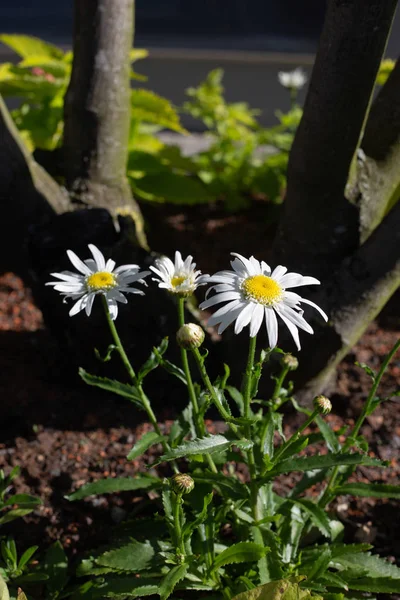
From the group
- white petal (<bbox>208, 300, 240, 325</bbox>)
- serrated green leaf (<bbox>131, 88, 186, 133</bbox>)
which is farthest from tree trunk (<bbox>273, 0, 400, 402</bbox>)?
serrated green leaf (<bbox>131, 88, 186, 133</bbox>)

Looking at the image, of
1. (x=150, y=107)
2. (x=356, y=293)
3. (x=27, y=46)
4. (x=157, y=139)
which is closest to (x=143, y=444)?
(x=356, y=293)

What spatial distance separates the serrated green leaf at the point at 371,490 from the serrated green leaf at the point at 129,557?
48 centimetres

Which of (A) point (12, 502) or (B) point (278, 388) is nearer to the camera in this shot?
(B) point (278, 388)

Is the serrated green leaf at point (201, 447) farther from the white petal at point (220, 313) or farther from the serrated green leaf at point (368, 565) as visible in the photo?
the serrated green leaf at point (368, 565)

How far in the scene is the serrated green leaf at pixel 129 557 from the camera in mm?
1443

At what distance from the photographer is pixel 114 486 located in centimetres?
158

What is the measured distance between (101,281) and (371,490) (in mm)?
816

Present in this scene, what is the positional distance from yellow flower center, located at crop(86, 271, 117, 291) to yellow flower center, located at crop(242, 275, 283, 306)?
0.33 meters

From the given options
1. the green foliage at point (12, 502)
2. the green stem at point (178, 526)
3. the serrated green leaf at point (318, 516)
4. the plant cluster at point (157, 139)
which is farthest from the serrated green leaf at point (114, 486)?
the plant cluster at point (157, 139)

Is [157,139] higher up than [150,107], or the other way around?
[150,107]

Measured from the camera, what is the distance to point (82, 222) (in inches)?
82.6

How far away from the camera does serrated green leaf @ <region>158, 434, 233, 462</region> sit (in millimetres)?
1207

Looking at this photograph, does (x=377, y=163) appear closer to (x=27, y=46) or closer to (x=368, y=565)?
(x=368, y=565)

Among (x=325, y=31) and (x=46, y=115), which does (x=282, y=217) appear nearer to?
(x=325, y=31)
